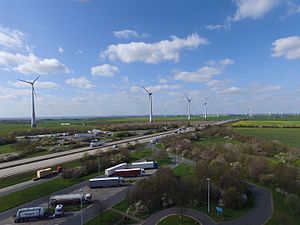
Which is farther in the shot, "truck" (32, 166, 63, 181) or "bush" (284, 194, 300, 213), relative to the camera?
"truck" (32, 166, 63, 181)

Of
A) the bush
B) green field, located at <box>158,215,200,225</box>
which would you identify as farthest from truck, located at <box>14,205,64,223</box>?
the bush

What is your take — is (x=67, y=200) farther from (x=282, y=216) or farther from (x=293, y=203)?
(x=293, y=203)

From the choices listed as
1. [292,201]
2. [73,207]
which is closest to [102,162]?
[73,207]

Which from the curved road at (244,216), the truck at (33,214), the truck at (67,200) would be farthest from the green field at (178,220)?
the truck at (33,214)

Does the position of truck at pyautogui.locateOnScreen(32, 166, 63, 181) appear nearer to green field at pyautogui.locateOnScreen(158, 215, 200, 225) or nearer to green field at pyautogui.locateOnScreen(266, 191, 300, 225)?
green field at pyautogui.locateOnScreen(158, 215, 200, 225)

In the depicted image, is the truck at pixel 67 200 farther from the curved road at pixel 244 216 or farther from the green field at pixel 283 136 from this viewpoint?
the green field at pixel 283 136

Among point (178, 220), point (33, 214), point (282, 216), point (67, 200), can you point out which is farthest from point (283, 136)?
point (33, 214)

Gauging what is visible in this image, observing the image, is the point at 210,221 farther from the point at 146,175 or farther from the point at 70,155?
the point at 70,155
